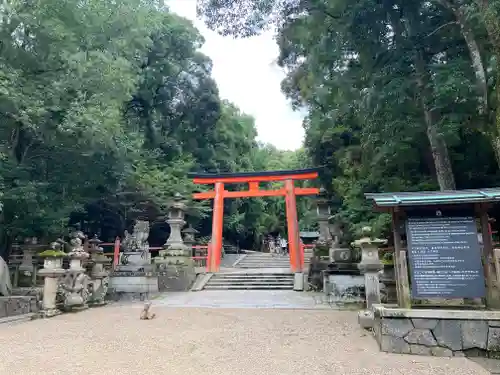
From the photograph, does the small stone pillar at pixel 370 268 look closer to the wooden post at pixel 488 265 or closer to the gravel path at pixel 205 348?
the gravel path at pixel 205 348

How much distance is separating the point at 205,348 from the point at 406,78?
7.69 metres

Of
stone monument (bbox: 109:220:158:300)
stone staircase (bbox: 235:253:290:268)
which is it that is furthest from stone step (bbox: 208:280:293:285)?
stone staircase (bbox: 235:253:290:268)

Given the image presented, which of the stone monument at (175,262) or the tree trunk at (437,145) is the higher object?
the tree trunk at (437,145)

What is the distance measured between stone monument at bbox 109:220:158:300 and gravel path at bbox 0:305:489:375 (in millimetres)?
3257

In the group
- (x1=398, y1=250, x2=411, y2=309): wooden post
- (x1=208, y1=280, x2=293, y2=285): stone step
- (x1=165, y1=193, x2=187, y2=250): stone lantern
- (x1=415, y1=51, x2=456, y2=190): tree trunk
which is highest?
(x1=415, y1=51, x2=456, y2=190): tree trunk

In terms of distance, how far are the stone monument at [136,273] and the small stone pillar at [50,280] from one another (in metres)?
2.97

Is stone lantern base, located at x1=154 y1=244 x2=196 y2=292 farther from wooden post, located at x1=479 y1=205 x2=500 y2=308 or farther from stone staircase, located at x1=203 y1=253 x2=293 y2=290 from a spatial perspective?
wooden post, located at x1=479 y1=205 x2=500 y2=308

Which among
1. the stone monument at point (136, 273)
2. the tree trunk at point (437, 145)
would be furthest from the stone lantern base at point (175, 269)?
the tree trunk at point (437, 145)

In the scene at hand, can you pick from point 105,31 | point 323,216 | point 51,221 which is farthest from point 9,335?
point 323,216

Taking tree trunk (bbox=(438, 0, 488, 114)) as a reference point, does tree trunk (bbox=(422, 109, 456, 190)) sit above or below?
below

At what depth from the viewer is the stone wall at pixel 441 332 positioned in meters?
4.73

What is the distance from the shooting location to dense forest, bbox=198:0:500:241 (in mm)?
8164

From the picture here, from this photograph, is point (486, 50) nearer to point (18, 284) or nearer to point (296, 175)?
point (296, 175)

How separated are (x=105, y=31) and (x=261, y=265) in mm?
13511
